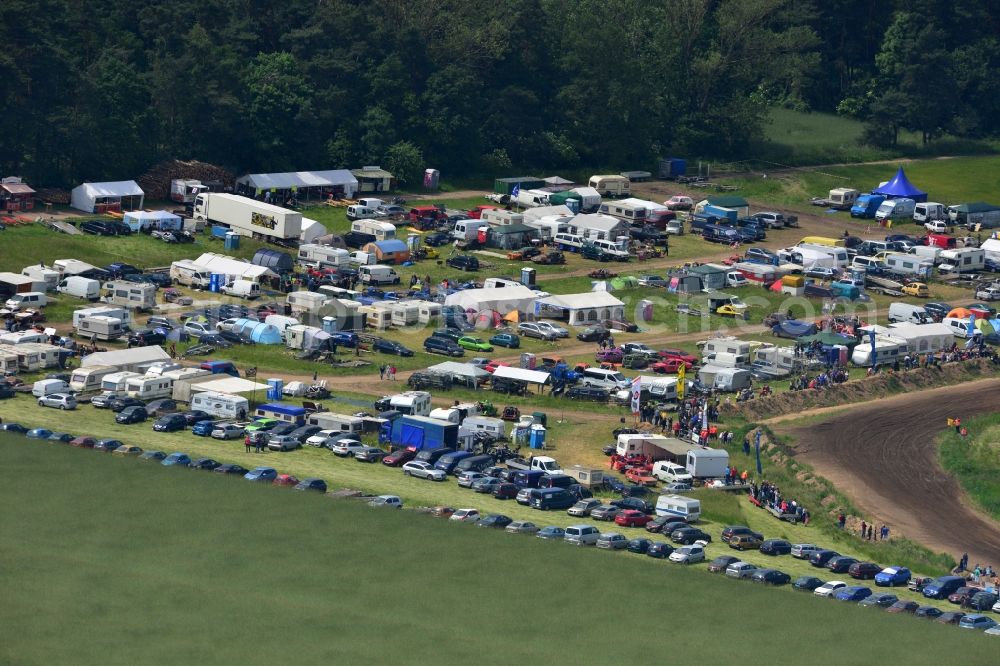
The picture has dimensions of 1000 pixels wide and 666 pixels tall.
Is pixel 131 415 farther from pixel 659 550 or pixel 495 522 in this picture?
pixel 659 550

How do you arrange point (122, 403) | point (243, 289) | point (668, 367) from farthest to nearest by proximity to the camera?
point (243, 289) → point (668, 367) → point (122, 403)

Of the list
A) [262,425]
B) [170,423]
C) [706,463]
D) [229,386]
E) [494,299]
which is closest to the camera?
[706,463]

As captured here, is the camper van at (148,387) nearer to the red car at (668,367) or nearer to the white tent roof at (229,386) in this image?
the white tent roof at (229,386)

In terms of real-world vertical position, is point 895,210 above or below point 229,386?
above

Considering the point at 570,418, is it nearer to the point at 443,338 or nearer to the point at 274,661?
the point at 443,338

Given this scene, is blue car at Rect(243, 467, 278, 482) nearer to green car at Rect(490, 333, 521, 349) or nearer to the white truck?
green car at Rect(490, 333, 521, 349)

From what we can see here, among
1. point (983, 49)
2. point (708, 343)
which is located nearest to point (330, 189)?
point (708, 343)

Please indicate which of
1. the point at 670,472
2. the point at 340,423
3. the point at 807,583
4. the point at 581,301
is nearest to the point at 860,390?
the point at 581,301
